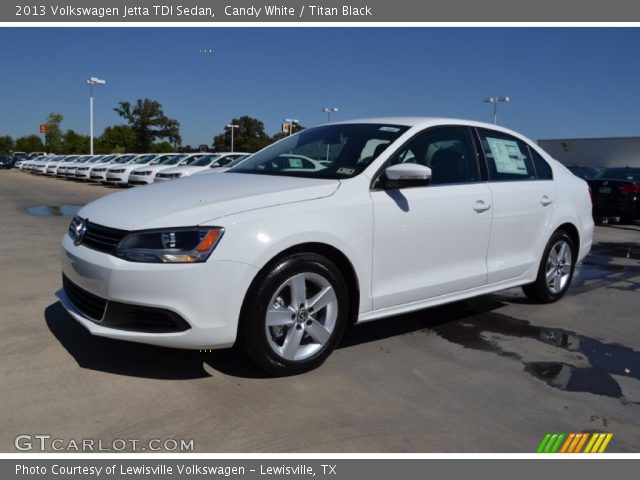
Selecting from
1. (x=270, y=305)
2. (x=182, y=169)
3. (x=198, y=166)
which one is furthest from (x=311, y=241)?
(x=198, y=166)

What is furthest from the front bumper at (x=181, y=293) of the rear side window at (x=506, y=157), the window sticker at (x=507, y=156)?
the window sticker at (x=507, y=156)

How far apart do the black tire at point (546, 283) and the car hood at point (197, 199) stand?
8.33ft

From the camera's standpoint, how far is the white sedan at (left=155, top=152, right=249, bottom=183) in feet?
Answer: 61.6

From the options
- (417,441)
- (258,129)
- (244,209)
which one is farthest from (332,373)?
(258,129)

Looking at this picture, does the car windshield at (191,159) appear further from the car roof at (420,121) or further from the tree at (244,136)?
the tree at (244,136)

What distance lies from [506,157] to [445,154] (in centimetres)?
82

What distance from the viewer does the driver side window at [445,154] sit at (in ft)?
13.9

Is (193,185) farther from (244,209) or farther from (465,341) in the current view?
(465,341)

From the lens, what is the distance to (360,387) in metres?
3.46

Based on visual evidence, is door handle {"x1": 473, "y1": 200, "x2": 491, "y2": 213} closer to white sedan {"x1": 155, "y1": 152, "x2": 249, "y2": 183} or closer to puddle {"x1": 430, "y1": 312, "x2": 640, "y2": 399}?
puddle {"x1": 430, "y1": 312, "x2": 640, "y2": 399}

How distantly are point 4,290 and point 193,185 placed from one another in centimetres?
266

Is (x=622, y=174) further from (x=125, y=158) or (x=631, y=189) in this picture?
(x=125, y=158)

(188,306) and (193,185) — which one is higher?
(193,185)
